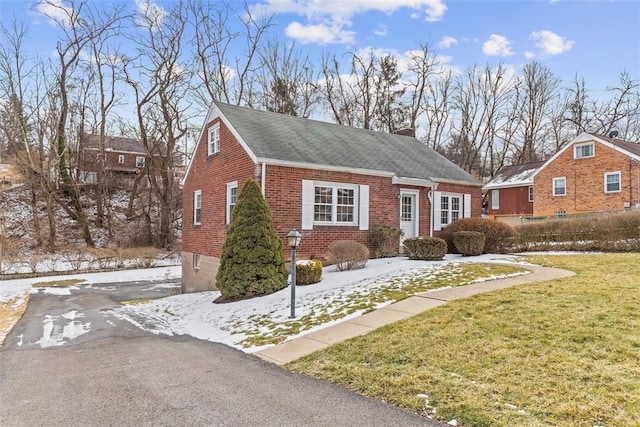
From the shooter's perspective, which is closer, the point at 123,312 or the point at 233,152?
the point at 123,312

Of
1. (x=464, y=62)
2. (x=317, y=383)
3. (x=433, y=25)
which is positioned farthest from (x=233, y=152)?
(x=464, y=62)

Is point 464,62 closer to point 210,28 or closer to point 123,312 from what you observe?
point 210,28

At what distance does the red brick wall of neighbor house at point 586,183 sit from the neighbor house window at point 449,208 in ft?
43.3

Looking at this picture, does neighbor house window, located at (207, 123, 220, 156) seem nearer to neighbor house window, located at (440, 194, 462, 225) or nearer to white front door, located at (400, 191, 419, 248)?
white front door, located at (400, 191, 419, 248)

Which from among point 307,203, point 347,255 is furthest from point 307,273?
point 307,203

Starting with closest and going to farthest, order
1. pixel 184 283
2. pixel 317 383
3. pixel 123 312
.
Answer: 1. pixel 317 383
2. pixel 123 312
3. pixel 184 283

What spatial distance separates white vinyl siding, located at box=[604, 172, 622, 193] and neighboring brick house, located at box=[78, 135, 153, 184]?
36677 mm

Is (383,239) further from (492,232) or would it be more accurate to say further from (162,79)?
(162,79)

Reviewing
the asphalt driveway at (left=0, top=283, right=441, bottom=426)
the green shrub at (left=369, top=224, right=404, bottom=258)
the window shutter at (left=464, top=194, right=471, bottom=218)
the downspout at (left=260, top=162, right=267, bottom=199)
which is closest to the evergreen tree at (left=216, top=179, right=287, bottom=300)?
the downspout at (left=260, top=162, right=267, bottom=199)

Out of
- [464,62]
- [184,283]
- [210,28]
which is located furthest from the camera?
[464,62]

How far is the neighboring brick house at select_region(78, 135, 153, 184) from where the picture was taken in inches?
1452

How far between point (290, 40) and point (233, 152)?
2221 cm

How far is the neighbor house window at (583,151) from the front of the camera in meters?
26.1

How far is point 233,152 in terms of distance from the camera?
13.7 m
